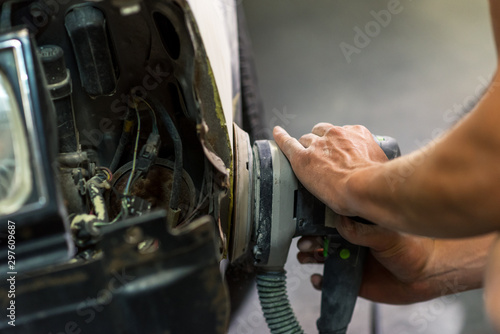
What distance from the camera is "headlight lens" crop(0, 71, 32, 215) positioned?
0.56 metres

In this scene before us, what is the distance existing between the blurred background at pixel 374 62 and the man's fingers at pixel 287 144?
90 centimetres

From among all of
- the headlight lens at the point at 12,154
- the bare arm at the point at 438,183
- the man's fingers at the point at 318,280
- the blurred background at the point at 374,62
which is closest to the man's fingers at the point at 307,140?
the bare arm at the point at 438,183

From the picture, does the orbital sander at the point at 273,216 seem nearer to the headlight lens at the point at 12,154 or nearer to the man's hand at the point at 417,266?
the man's hand at the point at 417,266

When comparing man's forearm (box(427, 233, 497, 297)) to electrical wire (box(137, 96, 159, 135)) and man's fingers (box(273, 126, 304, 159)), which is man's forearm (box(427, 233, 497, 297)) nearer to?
man's fingers (box(273, 126, 304, 159))

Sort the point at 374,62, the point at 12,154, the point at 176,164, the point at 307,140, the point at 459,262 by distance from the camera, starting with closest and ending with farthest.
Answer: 1. the point at 12,154
2. the point at 176,164
3. the point at 307,140
4. the point at 459,262
5. the point at 374,62

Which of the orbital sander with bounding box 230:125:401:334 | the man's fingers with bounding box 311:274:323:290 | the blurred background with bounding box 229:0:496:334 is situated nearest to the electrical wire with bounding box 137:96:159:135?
the orbital sander with bounding box 230:125:401:334

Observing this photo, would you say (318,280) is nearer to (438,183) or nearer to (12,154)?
(438,183)

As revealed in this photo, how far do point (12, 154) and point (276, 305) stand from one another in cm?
63

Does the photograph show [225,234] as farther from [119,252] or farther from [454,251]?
[454,251]

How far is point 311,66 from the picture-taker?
6.63 ft

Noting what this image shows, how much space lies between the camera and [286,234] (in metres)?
0.95

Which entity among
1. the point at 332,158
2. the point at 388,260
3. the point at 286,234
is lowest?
the point at 388,260

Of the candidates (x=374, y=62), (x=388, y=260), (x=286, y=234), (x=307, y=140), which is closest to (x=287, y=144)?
(x=307, y=140)

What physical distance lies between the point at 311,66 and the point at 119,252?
5.16ft
